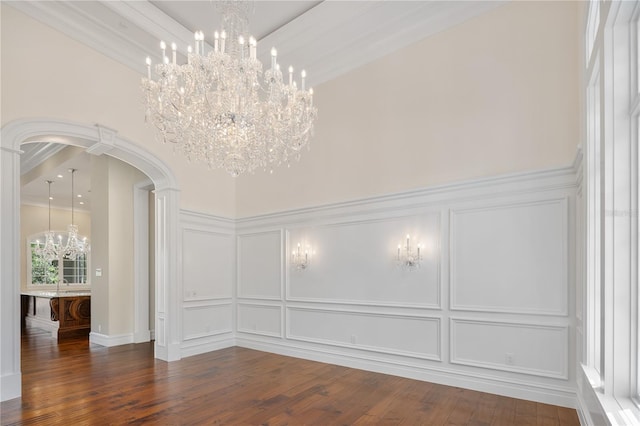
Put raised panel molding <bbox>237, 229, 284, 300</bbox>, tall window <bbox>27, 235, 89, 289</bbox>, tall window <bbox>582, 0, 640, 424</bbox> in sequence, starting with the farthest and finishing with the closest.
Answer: tall window <bbox>27, 235, 89, 289</bbox>, raised panel molding <bbox>237, 229, 284, 300</bbox>, tall window <bbox>582, 0, 640, 424</bbox>

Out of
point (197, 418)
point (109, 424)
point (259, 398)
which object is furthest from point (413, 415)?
point (109, 424)

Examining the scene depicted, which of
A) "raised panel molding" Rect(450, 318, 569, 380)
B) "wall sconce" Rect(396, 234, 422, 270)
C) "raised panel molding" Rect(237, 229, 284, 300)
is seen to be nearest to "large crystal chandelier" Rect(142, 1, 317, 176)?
"wall sconce" Rect(396, 234, 422, 270)

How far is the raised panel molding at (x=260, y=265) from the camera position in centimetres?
643

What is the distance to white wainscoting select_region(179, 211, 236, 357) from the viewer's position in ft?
20.3

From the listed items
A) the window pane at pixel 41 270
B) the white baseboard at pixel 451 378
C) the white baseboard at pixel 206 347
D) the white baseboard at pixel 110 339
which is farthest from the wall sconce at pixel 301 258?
the window pane at pixel 41 270

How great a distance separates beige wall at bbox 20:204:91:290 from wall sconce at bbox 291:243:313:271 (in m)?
12.4

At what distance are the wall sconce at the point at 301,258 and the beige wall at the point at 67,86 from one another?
2037mm

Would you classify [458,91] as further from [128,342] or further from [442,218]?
[128,342]

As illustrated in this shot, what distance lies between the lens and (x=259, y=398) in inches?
161

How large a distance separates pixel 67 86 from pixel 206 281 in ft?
12.0

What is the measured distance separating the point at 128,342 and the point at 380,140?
20.5 ft

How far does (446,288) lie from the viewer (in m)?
4.58

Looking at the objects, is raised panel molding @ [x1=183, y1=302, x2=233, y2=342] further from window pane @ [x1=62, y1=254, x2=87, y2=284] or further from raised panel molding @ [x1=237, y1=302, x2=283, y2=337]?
window pane @ [x1=62, y1=254, x2=87, y2=284]

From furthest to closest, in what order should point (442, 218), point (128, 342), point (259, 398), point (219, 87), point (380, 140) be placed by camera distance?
point (128, 342), point (380, 140), point (442, 218), point (259, 398), point (219, 87)
